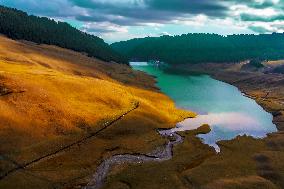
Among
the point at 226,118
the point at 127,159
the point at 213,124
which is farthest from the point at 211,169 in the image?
the point at 226,118

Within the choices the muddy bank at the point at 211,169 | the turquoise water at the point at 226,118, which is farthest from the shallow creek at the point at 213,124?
the muddy bank at the point at 211,169

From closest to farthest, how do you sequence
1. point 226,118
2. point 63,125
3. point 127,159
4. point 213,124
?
point 127,159
point 63,125
point 213,124
point 226,118

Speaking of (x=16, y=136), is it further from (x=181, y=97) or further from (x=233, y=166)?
(x=181, y=97)

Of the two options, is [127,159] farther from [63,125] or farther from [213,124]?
[213,124]

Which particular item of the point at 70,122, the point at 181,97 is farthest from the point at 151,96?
the point at 70,122

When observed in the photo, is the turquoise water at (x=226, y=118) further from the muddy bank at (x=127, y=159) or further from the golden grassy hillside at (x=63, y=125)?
the muddy bank at (x=127, y=159)

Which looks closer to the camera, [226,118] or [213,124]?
[213,124]

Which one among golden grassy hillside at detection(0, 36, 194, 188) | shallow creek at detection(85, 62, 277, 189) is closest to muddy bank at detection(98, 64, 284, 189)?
shallow creek at detection(85, 62, 277, 189)

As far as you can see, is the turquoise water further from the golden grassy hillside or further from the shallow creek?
the golden grassy hillside
